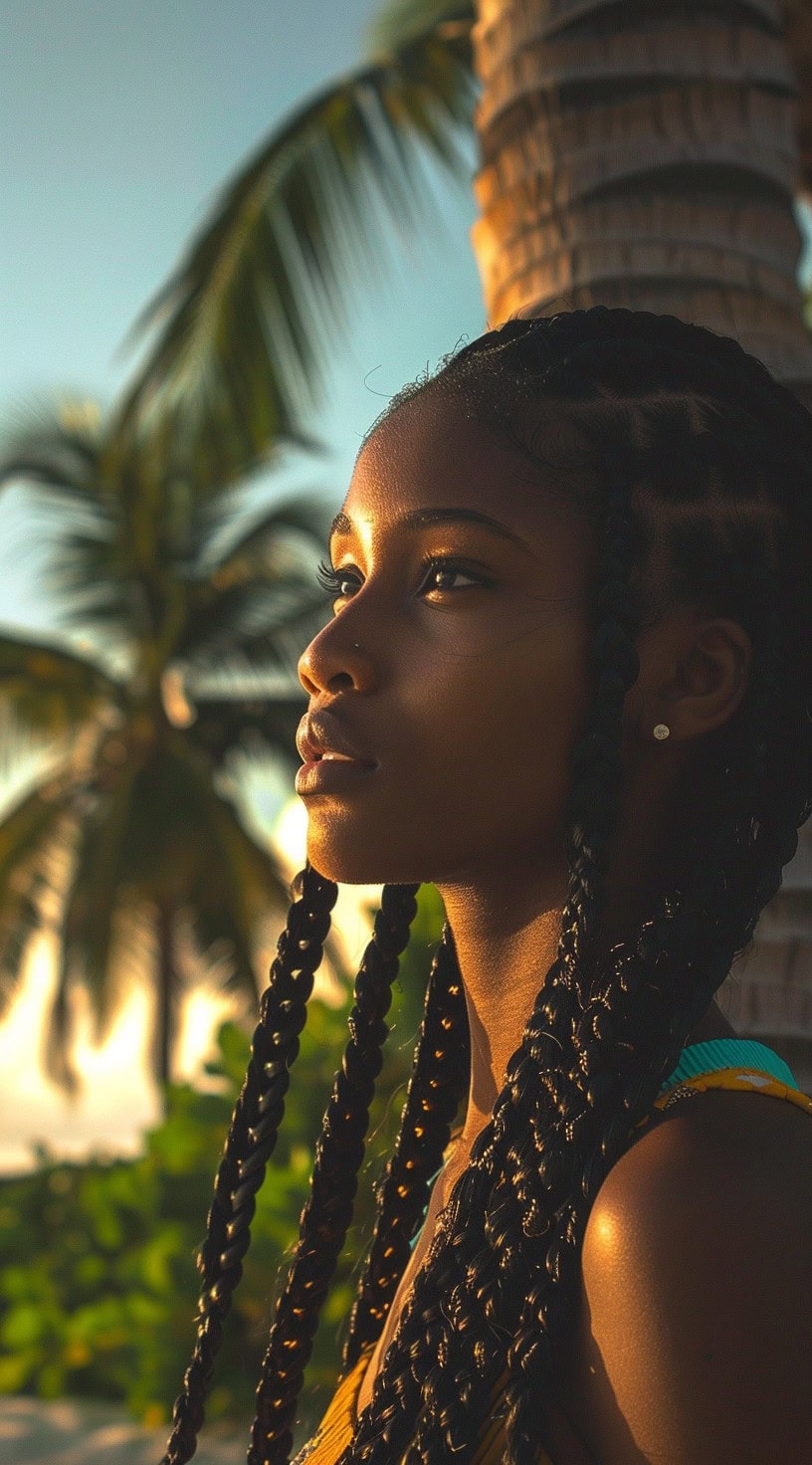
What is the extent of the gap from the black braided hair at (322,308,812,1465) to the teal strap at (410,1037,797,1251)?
0.04 metres

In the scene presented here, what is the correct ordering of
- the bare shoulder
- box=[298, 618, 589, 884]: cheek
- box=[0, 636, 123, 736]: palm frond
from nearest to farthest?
1. the bare shoulder
2. box=[298, 618, 589, 884]: cheek
3. box=[0, 636, 123, 736]: palm frond

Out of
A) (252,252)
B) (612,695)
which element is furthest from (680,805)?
(252,252)

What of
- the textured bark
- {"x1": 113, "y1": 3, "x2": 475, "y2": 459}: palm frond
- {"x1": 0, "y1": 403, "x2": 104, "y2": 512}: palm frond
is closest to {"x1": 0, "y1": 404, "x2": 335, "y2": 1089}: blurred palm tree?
{"x1": 0, "y1": 403, "x2": 104, "y2": 512}: palm frond

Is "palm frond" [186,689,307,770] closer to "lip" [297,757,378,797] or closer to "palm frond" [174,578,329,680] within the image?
"palm frond" [174,578,329,680]

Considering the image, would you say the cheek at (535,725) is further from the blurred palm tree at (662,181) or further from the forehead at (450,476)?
the blurred palm tree at (662,181)

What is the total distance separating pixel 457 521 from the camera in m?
1.79

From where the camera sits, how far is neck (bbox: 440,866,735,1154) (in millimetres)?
1820

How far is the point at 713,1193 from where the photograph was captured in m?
1.38

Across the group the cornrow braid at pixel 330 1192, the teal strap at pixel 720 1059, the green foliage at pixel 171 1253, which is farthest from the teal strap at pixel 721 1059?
the green foliage at pixel 171 1253

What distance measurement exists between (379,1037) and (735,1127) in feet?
2.99

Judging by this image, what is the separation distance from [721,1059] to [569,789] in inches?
13.4

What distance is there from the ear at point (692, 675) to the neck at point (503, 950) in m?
0.24

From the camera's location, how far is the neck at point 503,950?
71.7 inches

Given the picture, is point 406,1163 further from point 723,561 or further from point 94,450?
point 94,450
